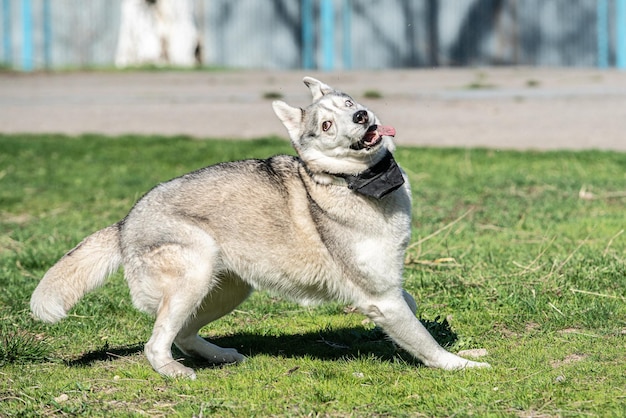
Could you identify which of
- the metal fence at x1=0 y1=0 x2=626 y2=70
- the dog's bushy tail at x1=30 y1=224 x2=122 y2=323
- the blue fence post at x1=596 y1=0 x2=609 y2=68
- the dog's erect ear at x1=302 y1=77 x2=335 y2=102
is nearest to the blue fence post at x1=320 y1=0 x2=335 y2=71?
the metal fence at x1=0 y1=0 x2=626 y2=70

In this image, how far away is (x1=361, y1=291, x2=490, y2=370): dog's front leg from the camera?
5512mm

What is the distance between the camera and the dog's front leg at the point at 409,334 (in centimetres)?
551

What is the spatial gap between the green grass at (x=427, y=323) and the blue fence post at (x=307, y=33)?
14.9m

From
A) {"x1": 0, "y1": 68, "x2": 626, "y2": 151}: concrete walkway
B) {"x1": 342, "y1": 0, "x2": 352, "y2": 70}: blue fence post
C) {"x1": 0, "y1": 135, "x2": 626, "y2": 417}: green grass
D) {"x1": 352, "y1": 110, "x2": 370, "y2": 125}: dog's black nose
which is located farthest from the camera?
{"x1": 342, "y1": 0, "x2": 352, "y2": 70}: blue fence post

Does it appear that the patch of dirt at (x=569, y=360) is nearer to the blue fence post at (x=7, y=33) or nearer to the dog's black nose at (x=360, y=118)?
the dog's black nose at (x=360, y=118)

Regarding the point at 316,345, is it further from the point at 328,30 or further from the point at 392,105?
the point at 328,30

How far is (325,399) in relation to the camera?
5125mm

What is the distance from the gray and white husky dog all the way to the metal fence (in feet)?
63.2

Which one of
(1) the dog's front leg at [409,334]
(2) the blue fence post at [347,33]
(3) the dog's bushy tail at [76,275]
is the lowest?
(2) the blue fence post at [347,33]

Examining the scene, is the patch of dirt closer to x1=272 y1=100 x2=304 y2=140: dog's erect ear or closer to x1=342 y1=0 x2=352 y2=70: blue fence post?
x1=272 y1=100 x2=304 y2=140: dog's erect ear

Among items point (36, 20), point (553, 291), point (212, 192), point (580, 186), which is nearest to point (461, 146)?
point (580, 186)

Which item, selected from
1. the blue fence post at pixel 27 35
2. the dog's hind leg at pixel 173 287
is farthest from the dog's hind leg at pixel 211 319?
the blue fence post at pixel 27 35

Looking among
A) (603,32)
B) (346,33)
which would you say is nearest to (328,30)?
(346,33)

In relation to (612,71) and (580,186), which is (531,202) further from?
(612,71)
